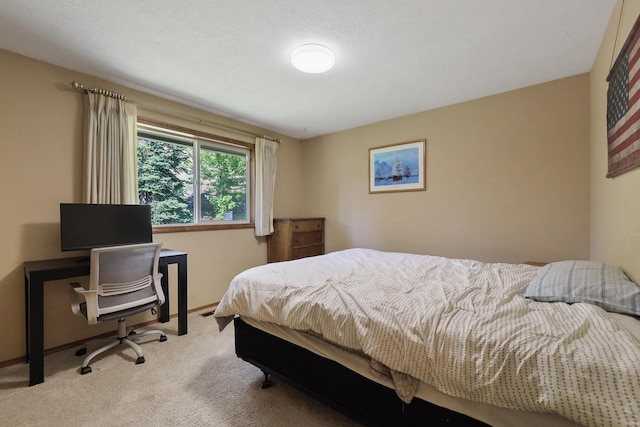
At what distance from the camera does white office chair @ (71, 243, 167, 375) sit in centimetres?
194

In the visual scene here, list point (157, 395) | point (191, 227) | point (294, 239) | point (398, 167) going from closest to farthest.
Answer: point (157, 395) < point (191, 227) < point (398, 167) < point (294, 239)

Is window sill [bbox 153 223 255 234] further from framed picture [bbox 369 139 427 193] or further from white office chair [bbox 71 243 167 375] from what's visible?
framed picture [bbox 369 139 427 193]

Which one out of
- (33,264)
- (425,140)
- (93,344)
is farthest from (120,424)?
(425,140)

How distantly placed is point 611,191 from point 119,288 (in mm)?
3658

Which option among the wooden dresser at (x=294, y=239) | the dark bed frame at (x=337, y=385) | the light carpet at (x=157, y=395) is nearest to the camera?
the dark bed frame at (x=337, y=385)

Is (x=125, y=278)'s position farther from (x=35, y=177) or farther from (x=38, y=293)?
(x=35, y=177)

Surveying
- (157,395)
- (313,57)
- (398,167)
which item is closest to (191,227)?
(157,395)

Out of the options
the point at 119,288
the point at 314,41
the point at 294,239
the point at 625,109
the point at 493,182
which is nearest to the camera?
the point at 625,109

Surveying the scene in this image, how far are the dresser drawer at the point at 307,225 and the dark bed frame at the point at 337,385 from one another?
2.04 meters

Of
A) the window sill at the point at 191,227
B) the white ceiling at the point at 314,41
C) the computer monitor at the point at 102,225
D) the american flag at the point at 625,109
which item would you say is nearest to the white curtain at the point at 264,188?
the window sill at the point at 191,227

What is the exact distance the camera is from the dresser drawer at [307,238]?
12.6 ft

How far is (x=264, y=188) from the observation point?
3820 millimetres

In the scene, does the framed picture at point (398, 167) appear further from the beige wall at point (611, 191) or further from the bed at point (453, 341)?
the bed at point (453, 341)

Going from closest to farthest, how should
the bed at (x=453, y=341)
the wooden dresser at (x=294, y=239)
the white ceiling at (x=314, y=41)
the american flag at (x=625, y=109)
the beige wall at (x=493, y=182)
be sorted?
the bed at (x=453, y=341)
the american flag at (x=625, y=109)
the white ceiling at (x=314, y=41)
the beige wall at (x=493, y=182)
the wooden dresser at (x=294, y=239)
